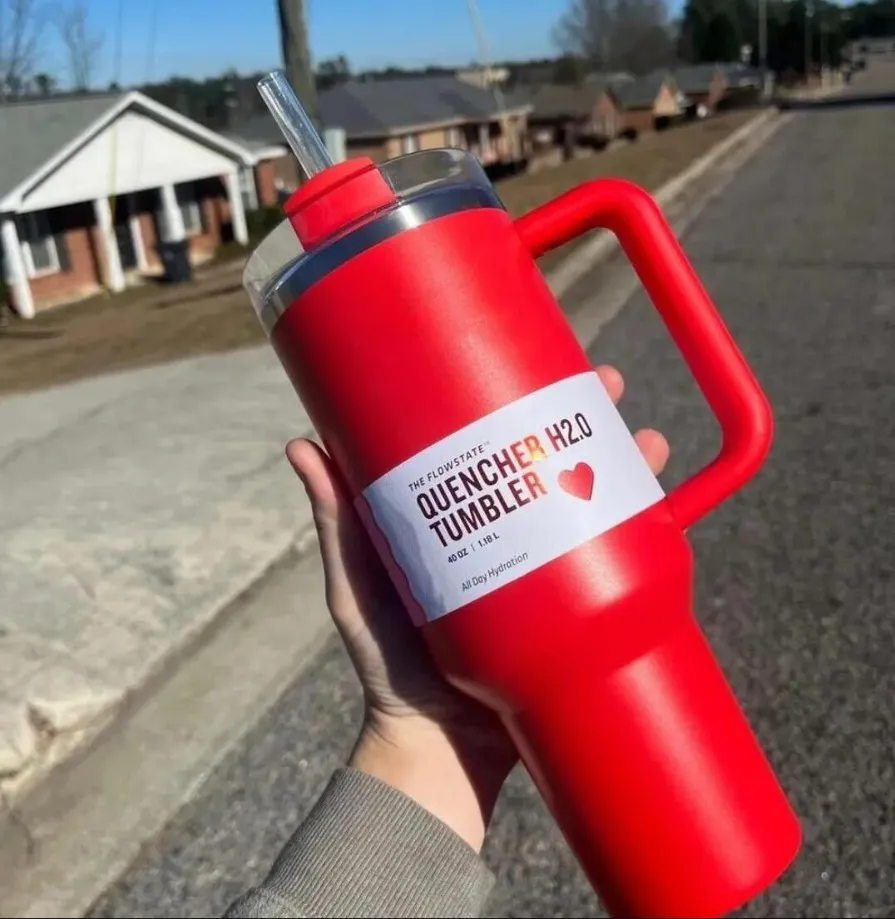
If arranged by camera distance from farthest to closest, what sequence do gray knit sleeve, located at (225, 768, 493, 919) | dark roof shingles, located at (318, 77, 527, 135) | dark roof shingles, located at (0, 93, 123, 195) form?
dark roof shingles, located at (318, 77, 527, 135) → dark roof shingles, located at (0, 93, 123, 195) → gray knit sleeve, located at (225, 768, 493, 919)

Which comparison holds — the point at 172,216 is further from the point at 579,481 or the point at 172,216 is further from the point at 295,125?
the point at 579,481

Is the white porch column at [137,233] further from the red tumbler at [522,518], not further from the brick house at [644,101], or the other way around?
the brick house at [644,101]

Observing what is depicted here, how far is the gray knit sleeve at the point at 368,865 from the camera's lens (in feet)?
3.68

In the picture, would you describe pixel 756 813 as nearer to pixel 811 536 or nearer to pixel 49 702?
pixel 49 702

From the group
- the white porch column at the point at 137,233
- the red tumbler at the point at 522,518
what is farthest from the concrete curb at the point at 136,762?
the white porch column at the point at 137,233

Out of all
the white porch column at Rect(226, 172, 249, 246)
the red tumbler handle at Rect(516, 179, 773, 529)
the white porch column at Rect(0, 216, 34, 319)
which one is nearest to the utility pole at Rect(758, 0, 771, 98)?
the white porch column at Rect(226, 172, 249, 246)

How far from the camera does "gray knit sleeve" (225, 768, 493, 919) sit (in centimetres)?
112

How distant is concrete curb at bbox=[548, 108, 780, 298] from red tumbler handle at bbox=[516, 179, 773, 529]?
16.8ft

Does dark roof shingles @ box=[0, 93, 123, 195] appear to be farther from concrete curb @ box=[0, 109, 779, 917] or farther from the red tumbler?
the red tumbler

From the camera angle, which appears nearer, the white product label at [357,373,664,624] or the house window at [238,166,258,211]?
the white product label at [357,373,664,624]

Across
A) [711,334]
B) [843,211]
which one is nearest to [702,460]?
[711,334]

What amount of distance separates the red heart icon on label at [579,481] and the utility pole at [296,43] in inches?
196

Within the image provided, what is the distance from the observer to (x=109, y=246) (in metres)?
4.39

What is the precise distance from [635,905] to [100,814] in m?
1.54
